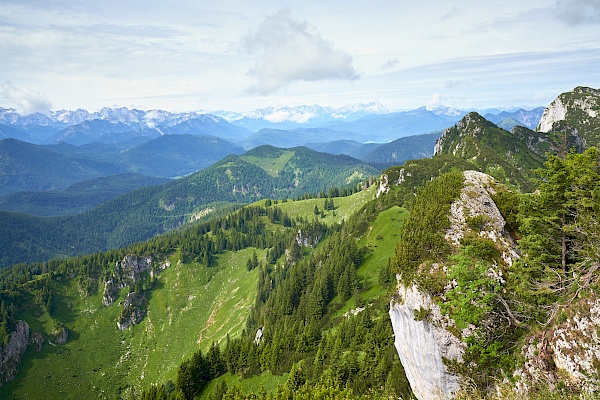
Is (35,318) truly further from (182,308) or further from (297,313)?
(297,313)

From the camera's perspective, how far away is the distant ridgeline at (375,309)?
27609 mm

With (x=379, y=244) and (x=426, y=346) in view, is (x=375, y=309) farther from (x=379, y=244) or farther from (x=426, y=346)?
(x=379, y=244)

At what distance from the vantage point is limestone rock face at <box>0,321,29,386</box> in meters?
130

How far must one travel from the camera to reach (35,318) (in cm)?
15475

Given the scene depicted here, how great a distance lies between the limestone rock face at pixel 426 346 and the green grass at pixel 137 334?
114063 mm

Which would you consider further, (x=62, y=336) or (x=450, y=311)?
(x=62, y=336)

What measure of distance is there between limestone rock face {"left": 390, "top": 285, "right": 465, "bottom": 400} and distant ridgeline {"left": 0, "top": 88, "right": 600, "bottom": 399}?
176 millimetres

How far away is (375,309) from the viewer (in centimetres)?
7788

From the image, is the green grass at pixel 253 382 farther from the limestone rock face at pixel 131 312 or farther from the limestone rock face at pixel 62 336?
the limestone rock face at pixel 62 336

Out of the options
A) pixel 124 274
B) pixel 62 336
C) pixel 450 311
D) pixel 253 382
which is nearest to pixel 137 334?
pixel 62 336

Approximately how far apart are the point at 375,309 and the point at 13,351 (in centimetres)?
15258

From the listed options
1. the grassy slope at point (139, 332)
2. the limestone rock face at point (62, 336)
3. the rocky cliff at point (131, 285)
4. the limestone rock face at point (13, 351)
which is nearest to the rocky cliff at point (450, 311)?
the grassy slope at point (139, 332)

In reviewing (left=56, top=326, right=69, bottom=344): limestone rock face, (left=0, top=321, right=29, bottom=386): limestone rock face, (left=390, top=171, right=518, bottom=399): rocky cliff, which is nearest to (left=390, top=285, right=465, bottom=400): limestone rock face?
(left=390, top=171, right=518, bottom=399): rocky cliff

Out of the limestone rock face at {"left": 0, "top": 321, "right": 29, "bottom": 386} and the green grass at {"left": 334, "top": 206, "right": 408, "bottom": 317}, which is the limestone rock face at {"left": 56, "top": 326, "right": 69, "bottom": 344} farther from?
the green grass at {"left": 334, "top": 206, "right": 408, "bottom": 317}
